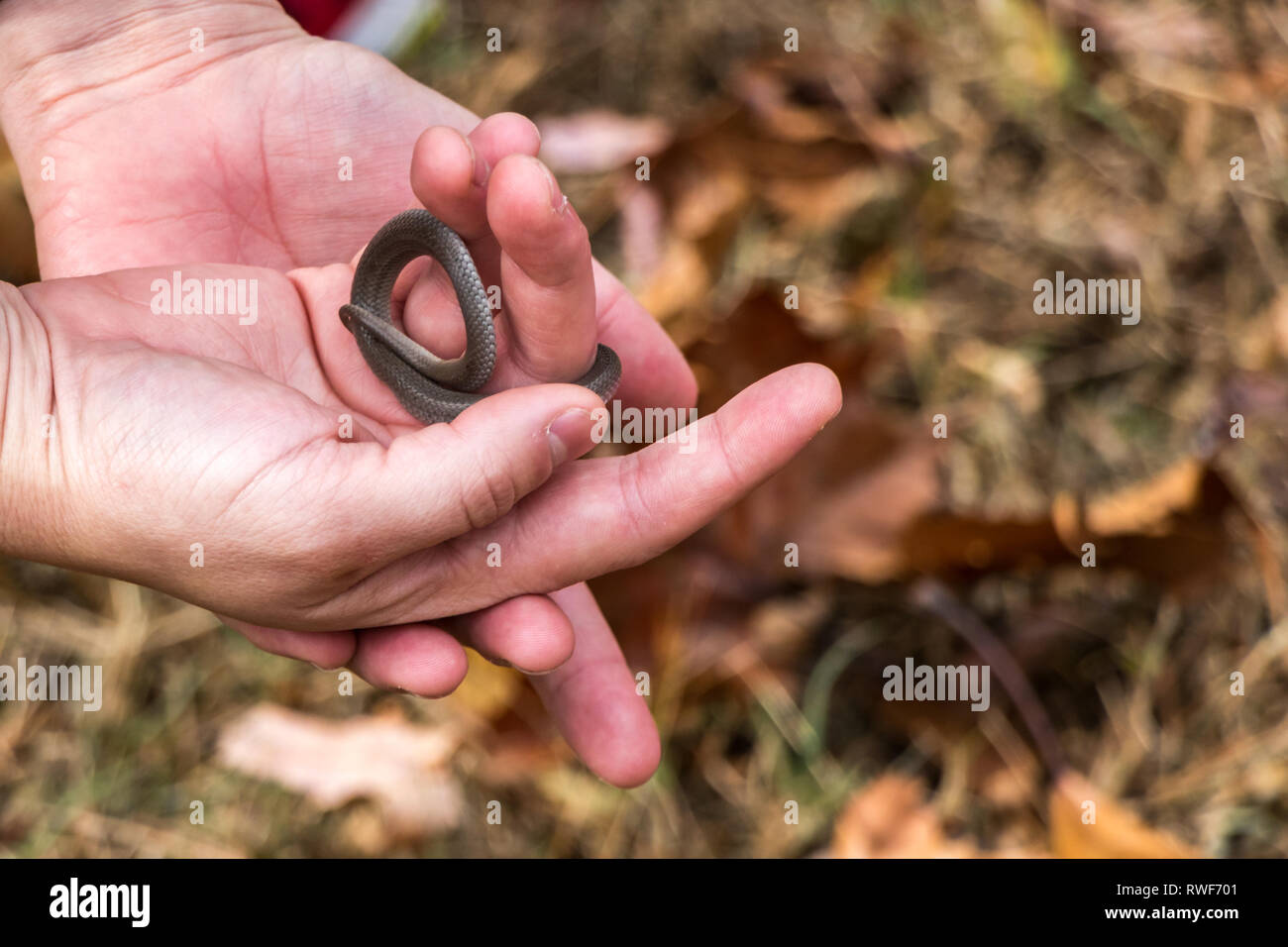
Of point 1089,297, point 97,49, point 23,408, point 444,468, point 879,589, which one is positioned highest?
point 97,49

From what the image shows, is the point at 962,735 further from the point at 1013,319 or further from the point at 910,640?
the point at 1013,319

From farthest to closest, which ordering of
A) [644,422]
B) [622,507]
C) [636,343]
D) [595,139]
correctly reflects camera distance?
[595,139] → [644,422] → [636,343] → [622,507]

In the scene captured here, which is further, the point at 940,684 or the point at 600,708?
the point at 940,684

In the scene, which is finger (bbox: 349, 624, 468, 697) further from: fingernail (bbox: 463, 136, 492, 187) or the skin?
fingernail (bbox: 463, 136, 492, 187)

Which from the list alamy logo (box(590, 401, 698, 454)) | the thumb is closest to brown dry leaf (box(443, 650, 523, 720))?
alamy logo (box(590, 401, 698, 454))

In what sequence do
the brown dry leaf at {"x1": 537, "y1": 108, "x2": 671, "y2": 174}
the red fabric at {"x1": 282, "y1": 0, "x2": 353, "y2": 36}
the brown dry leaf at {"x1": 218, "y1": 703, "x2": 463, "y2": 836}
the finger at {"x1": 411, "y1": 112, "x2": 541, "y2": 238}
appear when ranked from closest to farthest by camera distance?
the finger at {"x1": 411, "y1": 112, "x2": 541, "y2": 238} → the brown dry leaf at {"x1": 218, "y1": 703, "x2": 463, "y2": 836} → the red fabric at {"x1": 282, "y1": 0, "x2": 353, "y2": 36} → the brown dry leaf at {"x1": 537, "y1": 108, "x2": 671, "y2": 174}

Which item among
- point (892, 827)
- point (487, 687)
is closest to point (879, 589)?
point (892, 827)

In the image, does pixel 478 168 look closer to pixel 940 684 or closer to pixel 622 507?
pixel 622 507

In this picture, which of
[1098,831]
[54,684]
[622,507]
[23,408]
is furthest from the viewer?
[54,684]
